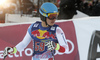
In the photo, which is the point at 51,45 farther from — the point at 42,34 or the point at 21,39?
the point at 21,39

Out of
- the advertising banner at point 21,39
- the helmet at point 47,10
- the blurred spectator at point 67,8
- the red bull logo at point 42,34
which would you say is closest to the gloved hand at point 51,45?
the red bull logo at point 42,34

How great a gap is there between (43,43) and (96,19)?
1480 millimetres

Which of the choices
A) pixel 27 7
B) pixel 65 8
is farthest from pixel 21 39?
pixel 27 7

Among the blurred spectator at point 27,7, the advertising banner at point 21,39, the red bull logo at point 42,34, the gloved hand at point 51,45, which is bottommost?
the blurred spectator at point 27,7

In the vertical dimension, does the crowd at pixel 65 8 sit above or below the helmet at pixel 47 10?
below

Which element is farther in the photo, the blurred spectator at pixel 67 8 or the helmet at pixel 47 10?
the blurred spectator at pixel 67 8

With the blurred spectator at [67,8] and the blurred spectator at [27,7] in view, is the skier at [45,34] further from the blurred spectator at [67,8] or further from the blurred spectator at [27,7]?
the blurred spectator at [27,7]

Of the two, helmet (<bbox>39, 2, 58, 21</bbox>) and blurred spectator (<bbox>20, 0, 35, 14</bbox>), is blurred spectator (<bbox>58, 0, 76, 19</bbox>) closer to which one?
blurred spectator (<bbox>20, 0, 35, 14</bbox>)

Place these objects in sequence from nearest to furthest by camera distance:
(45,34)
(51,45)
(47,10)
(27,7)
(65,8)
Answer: (51,45) < (47,10) < (45,34) < (65,8) < (27,7)

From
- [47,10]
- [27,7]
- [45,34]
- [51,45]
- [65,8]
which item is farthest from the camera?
[27,7]

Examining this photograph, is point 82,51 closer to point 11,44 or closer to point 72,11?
point 11,44

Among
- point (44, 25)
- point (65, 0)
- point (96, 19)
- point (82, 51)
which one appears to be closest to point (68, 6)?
point (65, 0)

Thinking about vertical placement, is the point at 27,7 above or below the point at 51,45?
below

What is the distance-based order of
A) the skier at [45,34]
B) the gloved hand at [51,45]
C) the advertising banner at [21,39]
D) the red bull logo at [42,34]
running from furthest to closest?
the advertising banner at [21,39] → the red bull logo at [42,34] → the skier at [45,34] → the gloved hand at [51,45]
